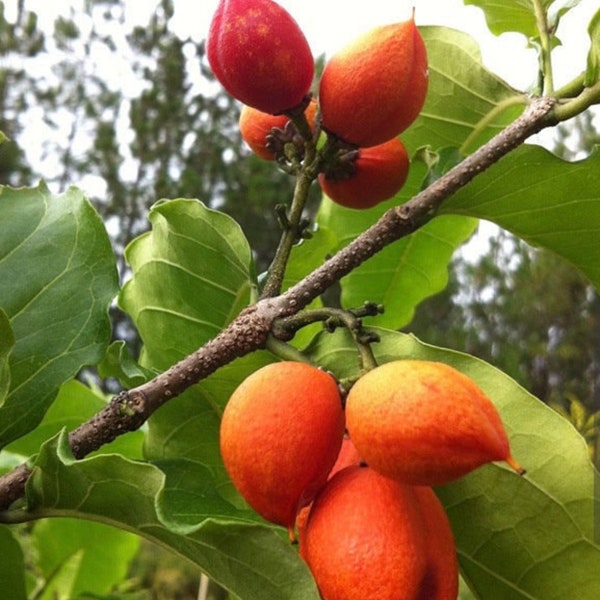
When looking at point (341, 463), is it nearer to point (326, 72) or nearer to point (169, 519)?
point (169, 519)

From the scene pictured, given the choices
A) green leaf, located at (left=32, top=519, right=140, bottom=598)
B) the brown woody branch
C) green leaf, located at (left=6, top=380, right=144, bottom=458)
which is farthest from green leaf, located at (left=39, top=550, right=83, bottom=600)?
the brown woody branch

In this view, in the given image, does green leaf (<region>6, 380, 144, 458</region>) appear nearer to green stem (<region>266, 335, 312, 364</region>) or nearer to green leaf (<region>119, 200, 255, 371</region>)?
green leaf (<region>119, 200, 255, 371</region>)

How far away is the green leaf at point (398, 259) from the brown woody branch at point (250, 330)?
1.06 feet

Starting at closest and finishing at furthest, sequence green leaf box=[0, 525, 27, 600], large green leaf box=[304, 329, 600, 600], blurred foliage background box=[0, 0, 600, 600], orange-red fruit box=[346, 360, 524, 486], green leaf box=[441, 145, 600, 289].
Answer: orange-red fruit box=[346, 360, 524, 486], large green leaf box=[304, 329, 600, 600], green leaf box=[441, 145, 600, 289], green leaf box=[0, 525, 27, 600], blurred foliage background box=[0, 0, 600, 600]

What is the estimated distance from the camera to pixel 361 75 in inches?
24.7

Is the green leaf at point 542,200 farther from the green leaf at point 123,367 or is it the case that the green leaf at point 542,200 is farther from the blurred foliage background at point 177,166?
the blurred foliage background at point 177,166

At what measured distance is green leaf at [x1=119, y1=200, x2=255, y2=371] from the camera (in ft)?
2.42

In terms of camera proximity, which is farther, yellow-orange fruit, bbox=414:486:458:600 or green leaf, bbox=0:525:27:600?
green leaf, bbox=0:525:27:600

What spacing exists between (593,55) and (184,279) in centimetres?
38

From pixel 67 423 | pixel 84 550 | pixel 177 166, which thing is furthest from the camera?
pixel 177 166

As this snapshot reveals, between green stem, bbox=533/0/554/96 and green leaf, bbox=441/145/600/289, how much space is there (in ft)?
0.18

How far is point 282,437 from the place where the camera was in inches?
19.9

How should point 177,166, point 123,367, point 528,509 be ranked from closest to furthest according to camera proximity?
point 528,509, point 123,367, point 177,166

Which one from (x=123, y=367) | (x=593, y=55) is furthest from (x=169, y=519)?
(x=593, y=55)
